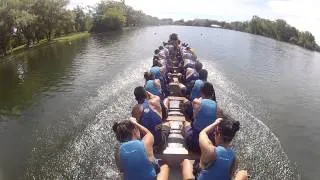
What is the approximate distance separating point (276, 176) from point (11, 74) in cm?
2475

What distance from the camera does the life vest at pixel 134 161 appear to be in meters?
Result: 8.62

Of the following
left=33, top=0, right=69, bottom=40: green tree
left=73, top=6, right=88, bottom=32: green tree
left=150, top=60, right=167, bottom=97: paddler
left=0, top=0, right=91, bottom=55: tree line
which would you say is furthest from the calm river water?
left=73, top=6, right=88, bottom=32: green tree

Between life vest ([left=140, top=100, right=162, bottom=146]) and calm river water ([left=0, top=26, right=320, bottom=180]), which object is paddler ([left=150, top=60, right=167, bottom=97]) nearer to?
calm river water ([left=0, top=26, right=320, bottom=180])

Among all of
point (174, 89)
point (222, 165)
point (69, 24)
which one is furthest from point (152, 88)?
point (69, 24)

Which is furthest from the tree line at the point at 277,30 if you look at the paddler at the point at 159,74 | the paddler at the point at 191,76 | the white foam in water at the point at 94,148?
the paddler at the point at 159,74

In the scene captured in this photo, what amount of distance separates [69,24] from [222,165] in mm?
57114

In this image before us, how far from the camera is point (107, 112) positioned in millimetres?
19094

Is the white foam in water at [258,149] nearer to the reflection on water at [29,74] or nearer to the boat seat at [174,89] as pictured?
the boat seat at [174,89]

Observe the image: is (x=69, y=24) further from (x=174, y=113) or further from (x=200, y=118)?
(x=200, y=118)

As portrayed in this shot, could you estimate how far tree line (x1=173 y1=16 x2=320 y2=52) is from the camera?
64312 millimetres

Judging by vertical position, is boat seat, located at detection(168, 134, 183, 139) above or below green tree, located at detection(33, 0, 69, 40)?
below

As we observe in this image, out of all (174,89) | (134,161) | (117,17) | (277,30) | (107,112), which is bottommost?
(107,112)

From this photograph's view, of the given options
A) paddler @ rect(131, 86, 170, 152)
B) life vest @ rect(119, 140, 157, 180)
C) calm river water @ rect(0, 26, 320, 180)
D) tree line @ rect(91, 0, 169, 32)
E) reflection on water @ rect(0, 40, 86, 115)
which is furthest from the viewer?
tree line @ rect(91, 0, 169, 32)

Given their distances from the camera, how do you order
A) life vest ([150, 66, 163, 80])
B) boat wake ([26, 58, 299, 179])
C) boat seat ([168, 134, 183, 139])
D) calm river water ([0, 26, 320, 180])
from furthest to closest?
life vest ([150, 66, 163, 80]) → calm river water ([0, 26, 320, 180]) → boat wake ([26, 58, 299, 179]) → boat seat ([168, 134, 183, 139])
